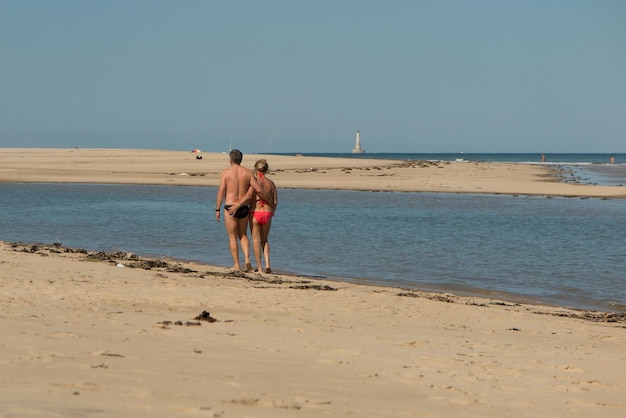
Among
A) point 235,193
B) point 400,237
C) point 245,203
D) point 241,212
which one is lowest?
point 400,237

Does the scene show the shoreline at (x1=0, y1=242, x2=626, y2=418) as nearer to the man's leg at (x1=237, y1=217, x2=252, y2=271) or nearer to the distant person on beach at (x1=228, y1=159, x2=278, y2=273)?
the man's leg at (x1=237, y1=217, x2=252, y2=271)

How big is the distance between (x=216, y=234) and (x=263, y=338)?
1269 centimetres

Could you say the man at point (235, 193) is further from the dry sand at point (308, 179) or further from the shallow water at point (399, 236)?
the dry sand at point (308, 179)

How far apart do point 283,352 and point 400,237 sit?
13.1m

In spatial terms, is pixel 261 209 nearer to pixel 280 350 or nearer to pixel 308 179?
pixel 280 350

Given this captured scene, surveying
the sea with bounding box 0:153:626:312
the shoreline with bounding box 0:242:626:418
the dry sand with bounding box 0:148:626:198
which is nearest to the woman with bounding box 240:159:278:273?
the sea with bounding box 0:153:626:312

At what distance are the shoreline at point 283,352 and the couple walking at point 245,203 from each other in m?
2.10

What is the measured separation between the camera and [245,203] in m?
13.0

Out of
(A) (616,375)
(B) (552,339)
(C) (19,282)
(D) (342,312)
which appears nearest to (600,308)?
(B) (552,339)

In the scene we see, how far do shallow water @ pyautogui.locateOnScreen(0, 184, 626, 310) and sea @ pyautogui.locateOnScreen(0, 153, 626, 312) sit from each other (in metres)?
0.03

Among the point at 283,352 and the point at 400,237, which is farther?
the point at 400,237

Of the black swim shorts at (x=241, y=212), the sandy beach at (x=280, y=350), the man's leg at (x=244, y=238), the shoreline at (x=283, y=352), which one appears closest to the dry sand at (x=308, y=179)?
the man's leg at (x=244, y=238)

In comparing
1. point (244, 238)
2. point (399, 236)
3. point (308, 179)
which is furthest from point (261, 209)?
point (308, 179)

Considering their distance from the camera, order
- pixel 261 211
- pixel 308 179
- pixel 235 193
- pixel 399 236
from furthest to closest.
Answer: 1. pixel 308 179
2. pixel 399 236
3. pixel 261 211
4. pixel 235 193
